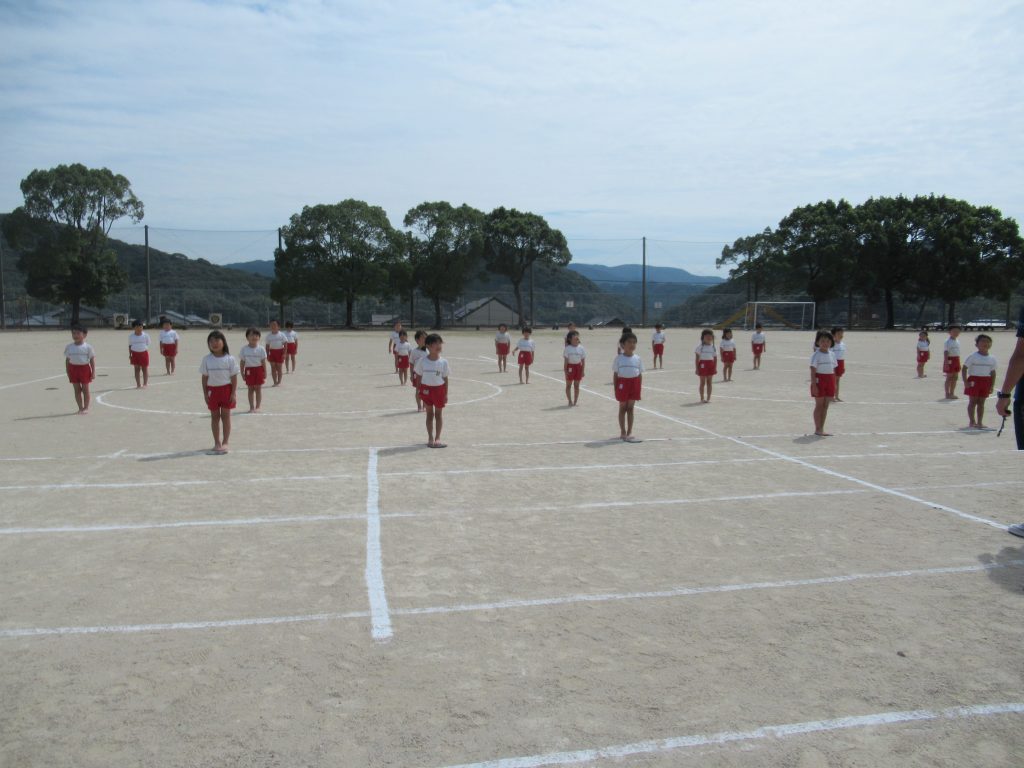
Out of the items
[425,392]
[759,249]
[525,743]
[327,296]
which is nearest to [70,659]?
[525,743]

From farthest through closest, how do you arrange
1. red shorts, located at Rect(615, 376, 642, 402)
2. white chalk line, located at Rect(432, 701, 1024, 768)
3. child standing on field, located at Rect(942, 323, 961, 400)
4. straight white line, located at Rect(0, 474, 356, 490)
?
child standing on field, located at Rect(942, 323, 961, 400) → red shorts, located at Rect(615, 376, 642, 402) → straight white line, located at Rect(0, 474, 356, 490) → white chalk line, located at Rect(432, 701, 1024, 768)

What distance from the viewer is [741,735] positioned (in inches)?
155

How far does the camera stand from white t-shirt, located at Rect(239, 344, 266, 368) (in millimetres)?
15938

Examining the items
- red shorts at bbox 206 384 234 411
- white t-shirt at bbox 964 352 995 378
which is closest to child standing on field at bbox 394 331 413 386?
red shorts at bbox 206 384 234 411

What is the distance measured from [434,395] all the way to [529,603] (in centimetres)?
662

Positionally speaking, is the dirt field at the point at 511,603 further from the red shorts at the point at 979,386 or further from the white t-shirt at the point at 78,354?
the white t-shirt at the point at 78,354

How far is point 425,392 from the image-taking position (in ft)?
39.1

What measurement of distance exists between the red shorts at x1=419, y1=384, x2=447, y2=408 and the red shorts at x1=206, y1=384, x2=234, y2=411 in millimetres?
2864

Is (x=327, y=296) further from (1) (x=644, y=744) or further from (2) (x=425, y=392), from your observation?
(1) (x=644, y=744)

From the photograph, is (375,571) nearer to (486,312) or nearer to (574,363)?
(574,363)

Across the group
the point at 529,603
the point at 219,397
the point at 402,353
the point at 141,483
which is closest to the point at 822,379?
the point at 529,603

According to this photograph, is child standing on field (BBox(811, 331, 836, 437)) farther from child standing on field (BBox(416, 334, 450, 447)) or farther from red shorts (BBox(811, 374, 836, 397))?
child standing on field (BBox(416, 334, 450, 447))

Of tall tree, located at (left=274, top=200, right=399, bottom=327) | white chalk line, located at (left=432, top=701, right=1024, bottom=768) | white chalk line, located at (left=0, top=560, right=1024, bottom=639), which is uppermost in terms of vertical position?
tall tree, located at (left=274, top=200, right=399, bottom=327)

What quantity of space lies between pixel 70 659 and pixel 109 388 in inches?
667
